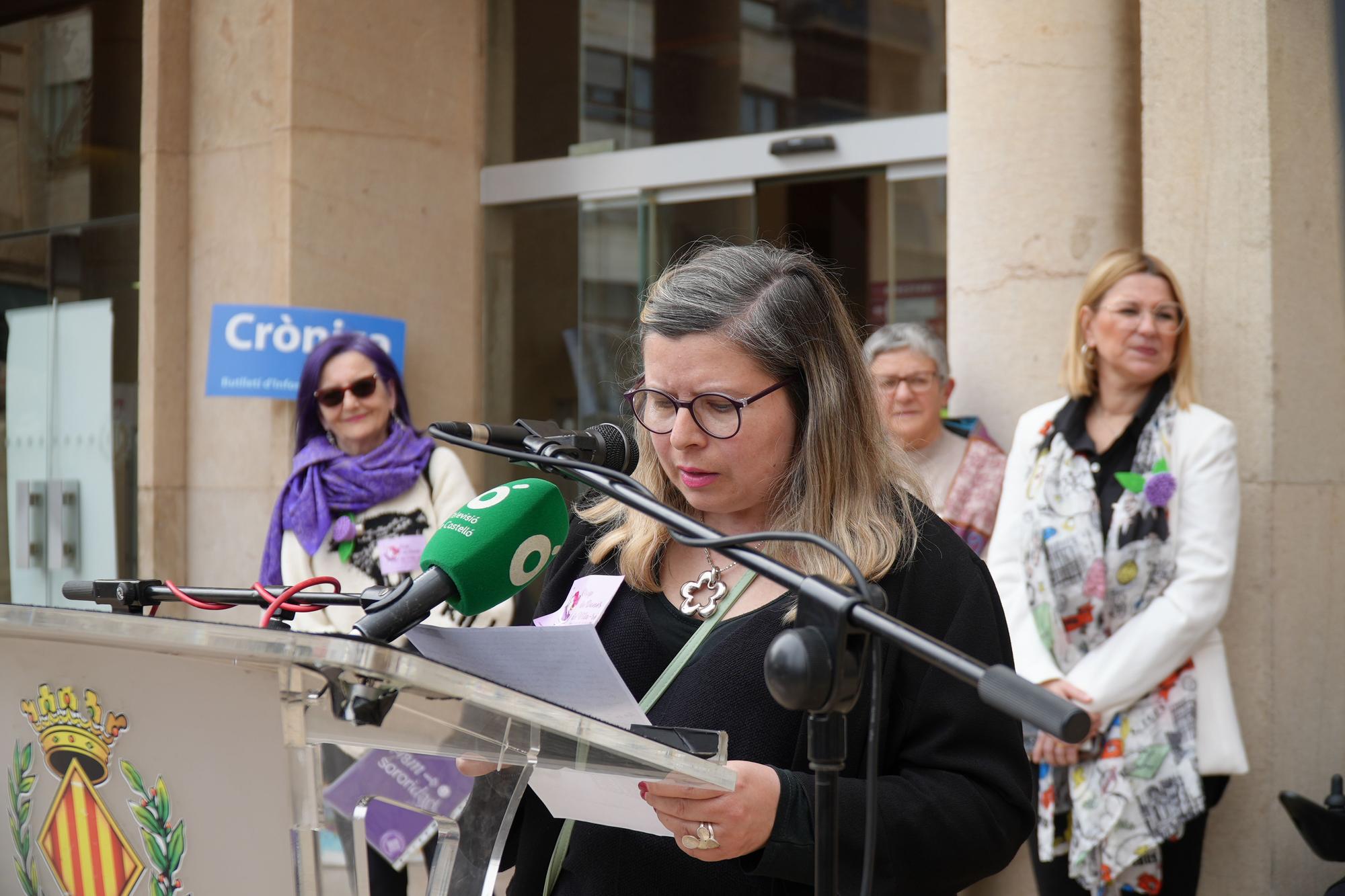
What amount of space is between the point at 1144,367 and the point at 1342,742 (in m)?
1.39

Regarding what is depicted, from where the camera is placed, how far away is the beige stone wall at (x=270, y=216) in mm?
7121

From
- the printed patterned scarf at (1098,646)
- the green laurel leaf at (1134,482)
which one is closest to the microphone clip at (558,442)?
the printed patterned scarf at (1098,646)

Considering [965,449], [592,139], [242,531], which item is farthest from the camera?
[592,139]

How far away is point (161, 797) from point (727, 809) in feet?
2.14

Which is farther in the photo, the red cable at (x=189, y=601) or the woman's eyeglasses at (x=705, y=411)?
the woman's eyeglasses at (x=705, y=411)

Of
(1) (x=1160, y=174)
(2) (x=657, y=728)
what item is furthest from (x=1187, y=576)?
(2) (x=657, y=728)

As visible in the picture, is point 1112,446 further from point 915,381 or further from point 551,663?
point 551,663

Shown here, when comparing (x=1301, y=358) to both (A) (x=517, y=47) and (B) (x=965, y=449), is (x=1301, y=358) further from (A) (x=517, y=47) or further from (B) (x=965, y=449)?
(A) (x=517, y=47)

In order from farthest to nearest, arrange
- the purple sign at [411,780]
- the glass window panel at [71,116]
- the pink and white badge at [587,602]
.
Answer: the glass window panel at [71,116] < the pink and white badge at [587,602] < the purple sign at [411,780]

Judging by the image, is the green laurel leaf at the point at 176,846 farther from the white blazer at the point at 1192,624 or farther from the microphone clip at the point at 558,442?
the white blazer at the point at 1192,624

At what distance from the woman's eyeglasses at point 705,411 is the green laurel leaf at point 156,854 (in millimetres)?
975

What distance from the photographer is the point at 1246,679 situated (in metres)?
4.16

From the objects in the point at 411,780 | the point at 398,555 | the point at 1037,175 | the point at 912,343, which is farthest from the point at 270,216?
the point at 411,780

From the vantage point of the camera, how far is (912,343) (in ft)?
16.3
